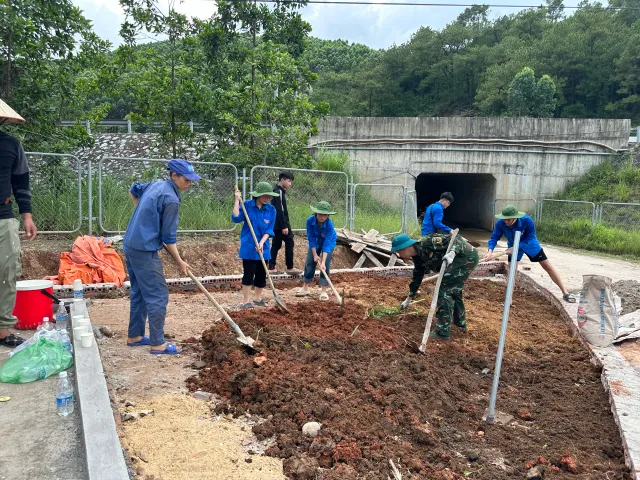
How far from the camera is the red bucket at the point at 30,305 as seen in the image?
464 cm

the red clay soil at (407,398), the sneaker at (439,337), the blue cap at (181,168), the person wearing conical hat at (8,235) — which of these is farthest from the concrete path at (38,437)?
the sneaker at (439,337)

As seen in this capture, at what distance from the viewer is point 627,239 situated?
616 inches

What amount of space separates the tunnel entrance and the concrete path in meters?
17.3

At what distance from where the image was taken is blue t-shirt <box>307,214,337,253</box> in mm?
6922

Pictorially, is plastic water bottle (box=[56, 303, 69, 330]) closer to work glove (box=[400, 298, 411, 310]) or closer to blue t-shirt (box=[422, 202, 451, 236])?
work glove (box=[400, 298, 411, 310])

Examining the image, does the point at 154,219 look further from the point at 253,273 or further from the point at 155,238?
the point at 253,273

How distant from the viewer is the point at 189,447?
3.04 m

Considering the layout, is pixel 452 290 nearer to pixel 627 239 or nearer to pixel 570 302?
pixel 570 302

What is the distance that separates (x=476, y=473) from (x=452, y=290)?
266 cm

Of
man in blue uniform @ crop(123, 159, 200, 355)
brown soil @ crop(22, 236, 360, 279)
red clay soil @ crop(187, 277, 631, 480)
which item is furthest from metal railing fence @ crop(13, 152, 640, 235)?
red clay soil @ crop(187, 277, 631, 480)

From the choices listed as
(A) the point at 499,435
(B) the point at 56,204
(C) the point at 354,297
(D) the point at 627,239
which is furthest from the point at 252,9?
(D) the point at 627,239

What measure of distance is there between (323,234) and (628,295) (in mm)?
4538

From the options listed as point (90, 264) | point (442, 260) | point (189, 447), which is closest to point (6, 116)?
point (189, 447)

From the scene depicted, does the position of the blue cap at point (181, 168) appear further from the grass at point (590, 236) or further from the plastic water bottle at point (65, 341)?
the grass at point (590, 236)
